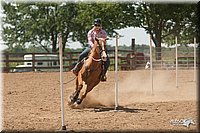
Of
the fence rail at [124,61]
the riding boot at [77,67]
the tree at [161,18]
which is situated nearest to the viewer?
the riding boot at [77,67]

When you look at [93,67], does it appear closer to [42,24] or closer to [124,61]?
[124,61]

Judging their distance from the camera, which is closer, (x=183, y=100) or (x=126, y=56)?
(x=183, y=100)

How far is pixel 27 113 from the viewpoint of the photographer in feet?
26.1

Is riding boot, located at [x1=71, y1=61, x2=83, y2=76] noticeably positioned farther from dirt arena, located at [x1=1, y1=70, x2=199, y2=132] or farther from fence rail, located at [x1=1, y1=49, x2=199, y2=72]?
fence rail, located at [x1=1, y1=49, x2=199, y2=72]

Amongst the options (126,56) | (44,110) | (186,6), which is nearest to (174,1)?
(186,6)

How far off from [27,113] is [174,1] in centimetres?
2340

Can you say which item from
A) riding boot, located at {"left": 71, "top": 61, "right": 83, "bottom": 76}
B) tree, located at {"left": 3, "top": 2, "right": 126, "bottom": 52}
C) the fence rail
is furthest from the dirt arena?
tree, located at {"left": 3, "top": 2, "right": 126, "bottom": 52}

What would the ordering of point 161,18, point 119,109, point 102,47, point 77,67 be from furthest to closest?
point 161,18, point 77,67, point 119,109, point 102,47

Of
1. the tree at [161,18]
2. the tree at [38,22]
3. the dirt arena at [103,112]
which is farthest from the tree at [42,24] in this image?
the dirt arena at [103,112]

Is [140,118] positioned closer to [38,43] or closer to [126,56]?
[126,56]

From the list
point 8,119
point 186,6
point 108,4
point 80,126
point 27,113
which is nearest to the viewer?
point 80,126

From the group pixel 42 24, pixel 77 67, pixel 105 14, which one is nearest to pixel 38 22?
pixel 42 24

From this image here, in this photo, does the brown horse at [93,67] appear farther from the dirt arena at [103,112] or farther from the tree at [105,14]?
the tree at [105,14]

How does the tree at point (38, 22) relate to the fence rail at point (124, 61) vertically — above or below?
above
